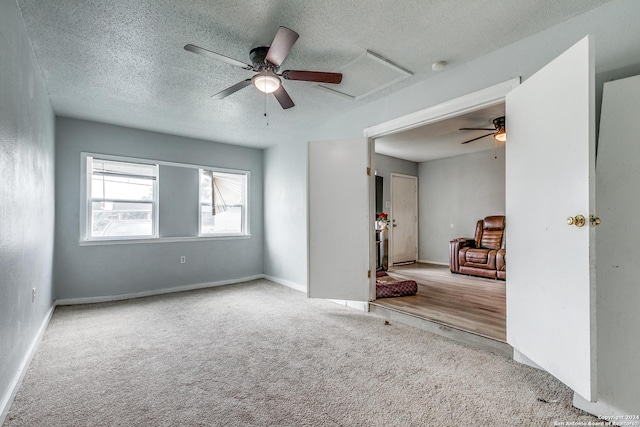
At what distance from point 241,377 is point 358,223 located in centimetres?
208

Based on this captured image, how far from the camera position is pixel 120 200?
447 cm

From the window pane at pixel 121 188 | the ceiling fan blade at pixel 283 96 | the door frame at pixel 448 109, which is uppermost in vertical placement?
the ceiling fan blade at pixel 283 96

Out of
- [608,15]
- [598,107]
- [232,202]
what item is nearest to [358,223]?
[598,107]

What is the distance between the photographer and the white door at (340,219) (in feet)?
11.7

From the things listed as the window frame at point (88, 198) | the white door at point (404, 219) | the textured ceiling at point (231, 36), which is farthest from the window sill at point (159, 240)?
the white door at point (404, 219)

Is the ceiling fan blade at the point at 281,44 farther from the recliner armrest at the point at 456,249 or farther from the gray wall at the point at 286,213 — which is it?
the recliner armrest at the point at 456,249

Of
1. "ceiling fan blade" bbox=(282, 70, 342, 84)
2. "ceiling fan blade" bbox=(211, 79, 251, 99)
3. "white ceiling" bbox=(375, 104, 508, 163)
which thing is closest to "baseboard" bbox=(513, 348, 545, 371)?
"ceiling fan blade" bbox=(282, 70, 342, 84)

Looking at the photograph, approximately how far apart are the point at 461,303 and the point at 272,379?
2492 millimetres

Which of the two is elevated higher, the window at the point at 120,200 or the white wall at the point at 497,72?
the white wall at the point at 497,72

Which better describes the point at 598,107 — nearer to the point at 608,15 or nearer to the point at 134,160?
the point at 608,15

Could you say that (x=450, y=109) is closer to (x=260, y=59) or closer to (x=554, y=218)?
(x=554, y=218)

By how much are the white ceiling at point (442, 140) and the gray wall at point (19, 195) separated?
161 inches

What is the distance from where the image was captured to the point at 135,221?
4609 mm

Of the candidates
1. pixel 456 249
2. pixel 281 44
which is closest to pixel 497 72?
pixel 281 44
